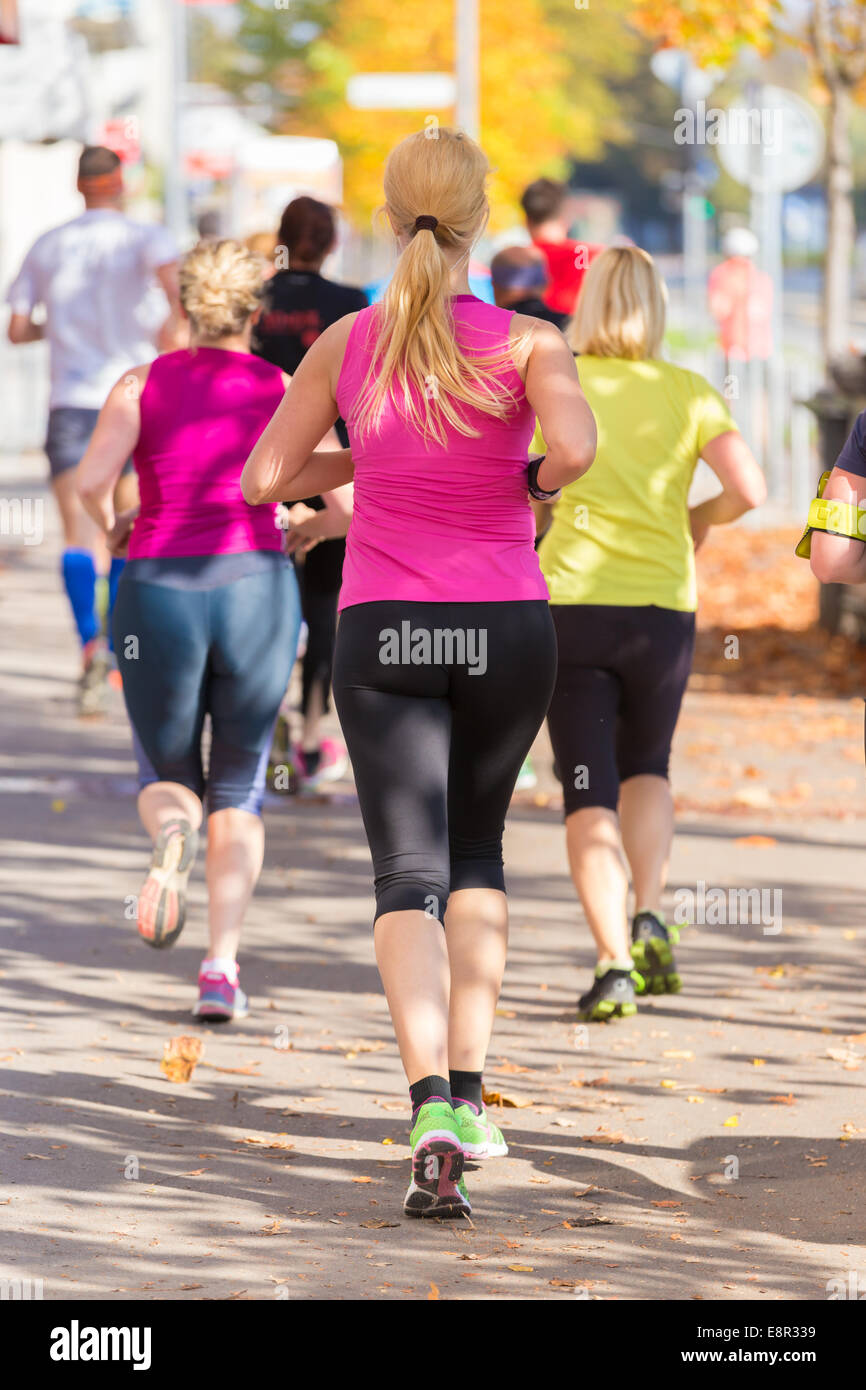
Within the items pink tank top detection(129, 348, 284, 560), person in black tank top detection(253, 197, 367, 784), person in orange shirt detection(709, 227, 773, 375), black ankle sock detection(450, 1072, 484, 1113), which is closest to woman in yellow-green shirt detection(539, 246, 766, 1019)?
pink tank top detection(129, 348, 284, 560)

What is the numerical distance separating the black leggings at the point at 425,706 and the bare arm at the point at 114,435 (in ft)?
5.03

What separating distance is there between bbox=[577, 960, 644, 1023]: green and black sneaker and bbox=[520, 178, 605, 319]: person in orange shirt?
4398 millimetres

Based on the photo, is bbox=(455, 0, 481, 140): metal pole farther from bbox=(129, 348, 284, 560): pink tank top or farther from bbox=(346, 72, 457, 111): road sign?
bbox=(129, 348, 284, 560): pink tank top

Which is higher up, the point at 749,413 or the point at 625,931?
the point at 749,413

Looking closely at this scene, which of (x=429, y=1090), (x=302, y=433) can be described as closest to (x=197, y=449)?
(x=302, y=433)

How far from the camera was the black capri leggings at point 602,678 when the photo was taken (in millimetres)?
5938

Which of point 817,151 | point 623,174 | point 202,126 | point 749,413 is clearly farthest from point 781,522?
point 623,174

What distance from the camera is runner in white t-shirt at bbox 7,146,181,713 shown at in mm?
10117

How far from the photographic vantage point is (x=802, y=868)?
25.0 ft

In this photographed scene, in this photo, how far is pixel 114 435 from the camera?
5.70 metres

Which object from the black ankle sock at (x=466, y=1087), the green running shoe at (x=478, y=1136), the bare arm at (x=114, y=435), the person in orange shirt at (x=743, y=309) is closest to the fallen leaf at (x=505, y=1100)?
the green running shoe at (x=478, y=1136)

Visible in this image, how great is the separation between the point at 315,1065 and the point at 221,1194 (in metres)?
1.04

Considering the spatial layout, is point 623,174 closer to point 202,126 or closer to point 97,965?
point 202,126

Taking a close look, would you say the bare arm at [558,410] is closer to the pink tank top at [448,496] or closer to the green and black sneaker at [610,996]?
the pink tank top at [448,496]
